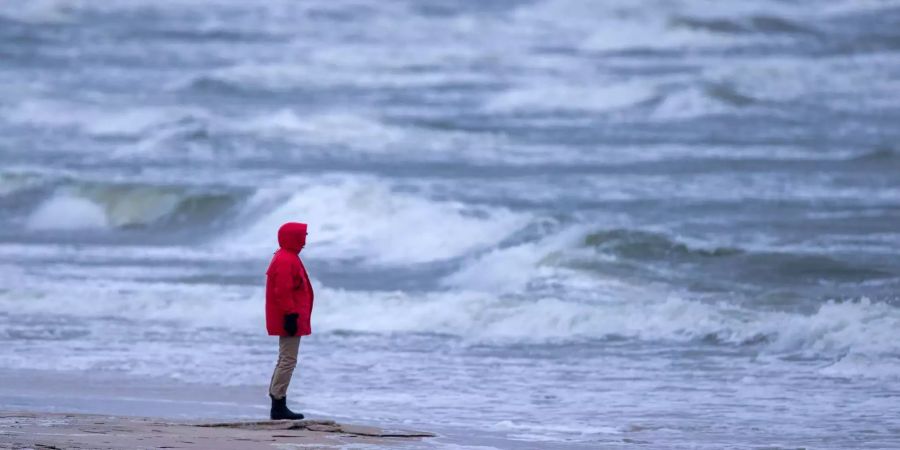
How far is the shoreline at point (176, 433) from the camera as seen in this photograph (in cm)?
759

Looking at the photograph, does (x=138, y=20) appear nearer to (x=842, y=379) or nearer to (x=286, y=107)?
(x=286, y=107)

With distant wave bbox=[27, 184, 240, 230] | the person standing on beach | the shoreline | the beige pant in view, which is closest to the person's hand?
the person standing on beach

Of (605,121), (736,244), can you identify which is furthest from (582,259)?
(605,121)

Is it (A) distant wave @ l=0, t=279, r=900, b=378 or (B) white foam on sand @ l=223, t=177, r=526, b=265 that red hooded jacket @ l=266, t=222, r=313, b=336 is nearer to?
(A) distant wave @ l=0, t=279, r=900, b=378

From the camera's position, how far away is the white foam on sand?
55.0 feet

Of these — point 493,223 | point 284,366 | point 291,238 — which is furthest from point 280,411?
point 493,223

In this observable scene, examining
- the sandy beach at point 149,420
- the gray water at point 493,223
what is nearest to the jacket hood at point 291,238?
the sandy beach at point 149,420

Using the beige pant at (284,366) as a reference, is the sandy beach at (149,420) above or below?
below

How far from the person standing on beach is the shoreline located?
29 cm

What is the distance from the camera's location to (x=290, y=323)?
866 cm

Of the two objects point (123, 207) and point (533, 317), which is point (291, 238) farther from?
point (123, 207)

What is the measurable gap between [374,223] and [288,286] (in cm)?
937

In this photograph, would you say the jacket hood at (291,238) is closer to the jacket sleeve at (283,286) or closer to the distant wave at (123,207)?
the jacket sleeve at (283,286)

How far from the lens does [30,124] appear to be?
27.3 meters
